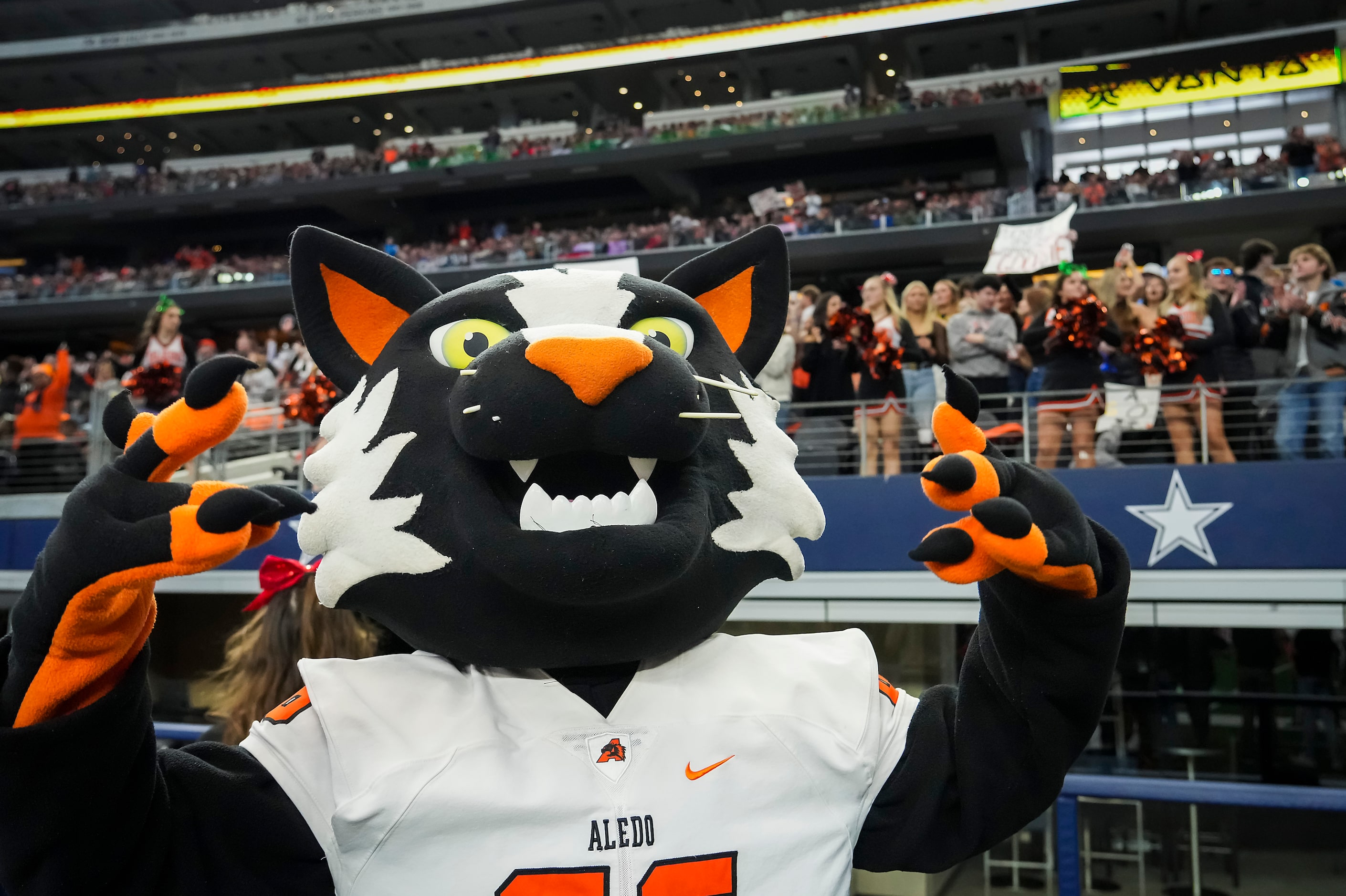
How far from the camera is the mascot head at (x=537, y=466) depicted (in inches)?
51.0

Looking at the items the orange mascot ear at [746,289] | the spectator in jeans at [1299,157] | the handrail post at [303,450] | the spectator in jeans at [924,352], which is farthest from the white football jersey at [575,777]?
the spectator in jeans at [1299,157]

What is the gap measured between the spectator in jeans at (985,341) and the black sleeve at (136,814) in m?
4.72

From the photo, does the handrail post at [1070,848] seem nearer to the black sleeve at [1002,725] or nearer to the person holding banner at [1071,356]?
the black sleeve at [1002,725]

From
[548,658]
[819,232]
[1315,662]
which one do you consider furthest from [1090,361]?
[819,232]

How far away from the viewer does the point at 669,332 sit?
5.13ft

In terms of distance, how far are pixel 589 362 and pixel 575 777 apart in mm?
521

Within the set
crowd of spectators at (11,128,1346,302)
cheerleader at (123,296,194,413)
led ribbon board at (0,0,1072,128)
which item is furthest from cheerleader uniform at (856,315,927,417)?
led ribbon board at (0,0,1072,128)

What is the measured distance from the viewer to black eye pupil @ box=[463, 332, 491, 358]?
1.49 metres

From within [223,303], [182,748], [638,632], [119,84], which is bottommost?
[182,748]

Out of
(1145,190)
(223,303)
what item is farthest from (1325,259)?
(223,303)

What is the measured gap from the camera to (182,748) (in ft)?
4.68

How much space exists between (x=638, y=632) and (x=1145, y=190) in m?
16.4

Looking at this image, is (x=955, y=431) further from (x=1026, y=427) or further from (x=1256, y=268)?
(x=1256, y=268)

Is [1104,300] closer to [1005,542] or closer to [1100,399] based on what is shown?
[1100,399]
